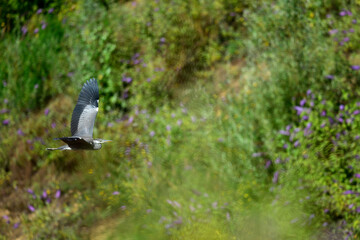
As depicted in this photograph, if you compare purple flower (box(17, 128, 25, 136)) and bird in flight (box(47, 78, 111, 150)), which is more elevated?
bird in flight (box(47, 78, 111, 150))

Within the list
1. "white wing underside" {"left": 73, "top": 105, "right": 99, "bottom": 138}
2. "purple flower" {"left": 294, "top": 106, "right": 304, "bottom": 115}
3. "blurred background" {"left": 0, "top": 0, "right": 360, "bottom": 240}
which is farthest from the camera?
"purple flower" {"left": 294, "top": 106, "right": 304, "bottom": 115}

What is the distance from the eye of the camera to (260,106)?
12.5 ft

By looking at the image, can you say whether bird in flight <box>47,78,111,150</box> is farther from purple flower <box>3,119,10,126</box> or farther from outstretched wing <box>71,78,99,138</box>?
purple flower <box>3,119,10,126</box>

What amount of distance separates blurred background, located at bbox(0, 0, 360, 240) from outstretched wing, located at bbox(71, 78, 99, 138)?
50.5 inches

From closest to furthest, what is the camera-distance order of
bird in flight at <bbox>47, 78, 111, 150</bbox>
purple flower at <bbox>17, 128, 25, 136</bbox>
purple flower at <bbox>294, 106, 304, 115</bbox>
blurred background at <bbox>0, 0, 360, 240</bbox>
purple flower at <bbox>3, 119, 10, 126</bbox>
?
bird in flight at <bbox>47, 78, 111, 150</bbox> < blurred background at <bbox>0, 0, 360, 240</bbox> < purple flower at <bbox>294, 106, 304, 115</bbox> < purple flower at <bbox>17, 128, 25, 136</bbox> < purple flower at <bbox>3, 119, 10, 126</bbox>

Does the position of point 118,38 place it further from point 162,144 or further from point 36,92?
point 162,144

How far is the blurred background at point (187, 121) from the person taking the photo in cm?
333

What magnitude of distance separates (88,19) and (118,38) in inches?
17.3

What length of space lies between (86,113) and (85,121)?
87mm

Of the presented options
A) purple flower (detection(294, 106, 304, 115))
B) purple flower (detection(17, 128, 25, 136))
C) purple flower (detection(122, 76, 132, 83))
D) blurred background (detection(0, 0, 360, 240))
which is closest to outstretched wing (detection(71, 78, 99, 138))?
blurred background (detection(0, 0, 360, 240))

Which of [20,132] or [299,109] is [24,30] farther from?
[299,109]

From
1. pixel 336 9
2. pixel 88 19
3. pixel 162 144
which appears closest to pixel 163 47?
pixel 88 19

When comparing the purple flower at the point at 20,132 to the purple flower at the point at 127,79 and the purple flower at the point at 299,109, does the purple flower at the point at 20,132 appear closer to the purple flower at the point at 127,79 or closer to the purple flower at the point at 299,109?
the purple flower at the point at 127,79

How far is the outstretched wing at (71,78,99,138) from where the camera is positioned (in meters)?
2.16
